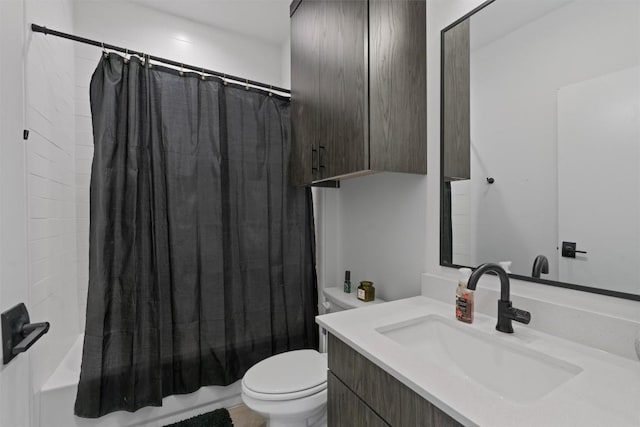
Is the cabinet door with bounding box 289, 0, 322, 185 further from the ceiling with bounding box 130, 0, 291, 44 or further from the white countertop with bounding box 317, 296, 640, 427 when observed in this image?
the white countertop with bounding box 317, 296, 640, 427

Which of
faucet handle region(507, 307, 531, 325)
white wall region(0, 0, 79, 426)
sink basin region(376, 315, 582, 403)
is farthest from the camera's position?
faucet handle region(507, 307, 531, 325)

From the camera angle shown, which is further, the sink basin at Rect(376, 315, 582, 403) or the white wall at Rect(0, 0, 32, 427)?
the sink basin at Rect(376, 315, 582, 403)

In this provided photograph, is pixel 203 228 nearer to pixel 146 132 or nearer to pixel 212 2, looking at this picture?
pixel 146 132

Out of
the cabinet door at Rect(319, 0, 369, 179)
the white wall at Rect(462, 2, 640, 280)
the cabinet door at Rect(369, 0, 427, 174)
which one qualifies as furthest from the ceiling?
the white wall at Rect(462, 2, 640, 280)

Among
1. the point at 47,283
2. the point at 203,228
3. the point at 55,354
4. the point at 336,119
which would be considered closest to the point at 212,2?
the point at 336,119

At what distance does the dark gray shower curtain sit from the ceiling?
0.67 m

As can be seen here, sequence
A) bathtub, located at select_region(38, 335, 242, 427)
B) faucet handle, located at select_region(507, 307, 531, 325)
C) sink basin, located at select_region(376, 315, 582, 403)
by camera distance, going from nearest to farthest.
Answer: sink basin, located at select_region(376, 315, 582, 403) < faucet handle, located at select_region(507, 307, 531, 325) < bathtub, located at select_region(38, 335, 242, 427)

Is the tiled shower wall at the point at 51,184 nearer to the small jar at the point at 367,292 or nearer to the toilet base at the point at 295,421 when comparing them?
the toilet base at the point at 295,421

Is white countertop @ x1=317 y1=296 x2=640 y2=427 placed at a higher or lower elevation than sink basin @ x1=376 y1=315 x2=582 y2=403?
higher

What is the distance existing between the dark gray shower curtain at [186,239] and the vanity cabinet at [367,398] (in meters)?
0.94

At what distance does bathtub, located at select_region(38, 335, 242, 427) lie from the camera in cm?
131

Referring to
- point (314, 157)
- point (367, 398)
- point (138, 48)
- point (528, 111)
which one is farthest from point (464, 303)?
point (138, 48)

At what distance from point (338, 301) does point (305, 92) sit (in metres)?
1.23

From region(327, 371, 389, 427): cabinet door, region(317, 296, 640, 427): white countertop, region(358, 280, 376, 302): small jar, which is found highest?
region(317, 296, 640, 427): white countertop
